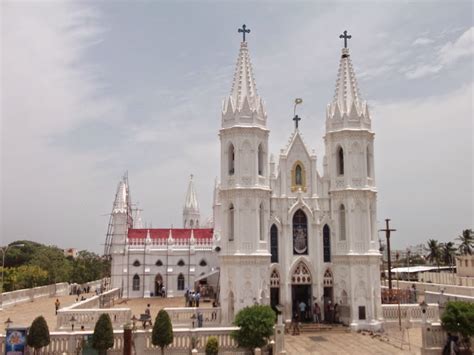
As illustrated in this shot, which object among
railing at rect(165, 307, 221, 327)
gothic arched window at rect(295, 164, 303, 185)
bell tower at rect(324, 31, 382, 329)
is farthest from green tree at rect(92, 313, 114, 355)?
gothic arched window at rect(295, 164, 303, 185)

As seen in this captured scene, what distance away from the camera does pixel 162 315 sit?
19.9 metres

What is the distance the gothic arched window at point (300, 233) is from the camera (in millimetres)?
32812

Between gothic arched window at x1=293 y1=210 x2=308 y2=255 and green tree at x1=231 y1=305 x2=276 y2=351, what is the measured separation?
1288 centimetres

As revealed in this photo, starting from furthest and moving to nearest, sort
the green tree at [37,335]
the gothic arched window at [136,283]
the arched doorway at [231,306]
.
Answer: the gothic arched window at [136,283]
the arched doorway at [231,306]
the green tree at [37,335]

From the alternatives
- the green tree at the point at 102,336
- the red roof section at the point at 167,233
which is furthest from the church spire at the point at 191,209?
the green tree at the point at 102,336

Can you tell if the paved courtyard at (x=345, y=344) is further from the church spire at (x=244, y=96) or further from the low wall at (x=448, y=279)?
the low wall at (x=448, y=279)

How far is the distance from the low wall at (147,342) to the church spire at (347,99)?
17.9 m

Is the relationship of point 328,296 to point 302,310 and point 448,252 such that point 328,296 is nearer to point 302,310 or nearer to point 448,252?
point 302,310

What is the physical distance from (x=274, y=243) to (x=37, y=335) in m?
17.3

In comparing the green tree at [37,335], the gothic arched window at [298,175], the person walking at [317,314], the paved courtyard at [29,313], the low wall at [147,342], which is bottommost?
the paved courtyard at [29,313]

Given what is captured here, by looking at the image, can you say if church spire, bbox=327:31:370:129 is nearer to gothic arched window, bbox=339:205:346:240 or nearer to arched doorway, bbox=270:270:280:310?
gothic arched window, bbox=339:205:346:240

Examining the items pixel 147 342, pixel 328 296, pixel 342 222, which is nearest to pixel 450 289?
pixel 328 296

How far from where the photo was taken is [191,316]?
29.8 meters

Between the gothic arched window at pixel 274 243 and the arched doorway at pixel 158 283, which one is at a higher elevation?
the gothic arched window at pixel 274 243
